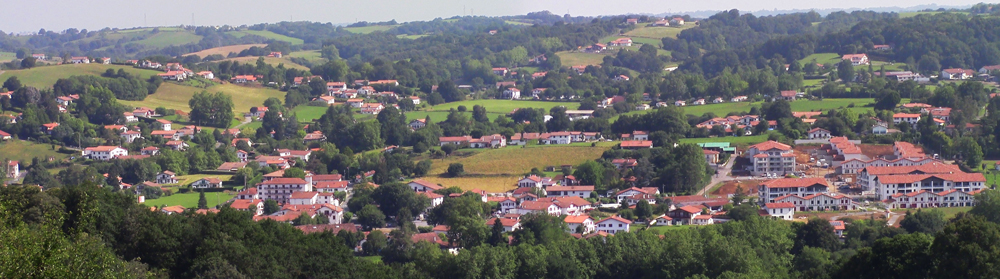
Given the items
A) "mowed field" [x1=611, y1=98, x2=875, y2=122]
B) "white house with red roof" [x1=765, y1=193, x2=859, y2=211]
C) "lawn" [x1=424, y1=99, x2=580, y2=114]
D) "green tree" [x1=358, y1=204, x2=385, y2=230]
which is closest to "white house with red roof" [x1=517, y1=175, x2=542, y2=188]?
"green tree" [x1=358, y1=204, x2=385, y2=230]

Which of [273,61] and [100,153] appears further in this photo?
[273,61]

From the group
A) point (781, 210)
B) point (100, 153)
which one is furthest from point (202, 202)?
point (781, 210)

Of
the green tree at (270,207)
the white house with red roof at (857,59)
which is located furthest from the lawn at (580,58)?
the green tree at (270,207)

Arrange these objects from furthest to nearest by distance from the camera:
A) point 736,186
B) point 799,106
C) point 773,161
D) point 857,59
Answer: point 857,59 < point 799,106 < point 773,161 < point 736,186

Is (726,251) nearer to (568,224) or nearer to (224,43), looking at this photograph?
(568,224)

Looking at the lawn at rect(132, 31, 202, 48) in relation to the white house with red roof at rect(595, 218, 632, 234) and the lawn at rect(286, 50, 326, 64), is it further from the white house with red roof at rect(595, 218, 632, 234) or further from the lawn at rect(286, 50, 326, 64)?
the white house with red roof at rect(595, 218, 632, 234)

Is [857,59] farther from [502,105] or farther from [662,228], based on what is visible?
[662,228]

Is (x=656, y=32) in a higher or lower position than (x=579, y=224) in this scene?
higher

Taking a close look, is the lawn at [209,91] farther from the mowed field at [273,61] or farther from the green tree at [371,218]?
the green tree at [371,218]
